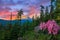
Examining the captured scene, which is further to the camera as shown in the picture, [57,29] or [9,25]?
[9,25]

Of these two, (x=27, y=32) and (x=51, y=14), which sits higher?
(x=51, y=14)

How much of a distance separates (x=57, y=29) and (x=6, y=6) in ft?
3.60

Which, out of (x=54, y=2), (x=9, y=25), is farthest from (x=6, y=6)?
(x=54, y=2)

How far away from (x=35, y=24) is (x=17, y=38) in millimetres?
436

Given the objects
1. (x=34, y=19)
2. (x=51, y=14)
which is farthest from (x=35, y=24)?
(x=51, y=14)

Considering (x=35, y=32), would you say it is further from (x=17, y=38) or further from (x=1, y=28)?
(x=1, y=28)

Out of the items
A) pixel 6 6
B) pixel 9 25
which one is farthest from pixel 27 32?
pixel 6 6

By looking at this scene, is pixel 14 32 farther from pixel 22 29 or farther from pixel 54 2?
pixel 54 2

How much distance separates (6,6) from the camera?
4.12m

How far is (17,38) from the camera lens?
4180mm

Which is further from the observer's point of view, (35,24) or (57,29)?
(35,24)

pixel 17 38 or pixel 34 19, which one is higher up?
pixel 34 19

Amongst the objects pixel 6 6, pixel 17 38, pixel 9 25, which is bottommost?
pixel 17 38

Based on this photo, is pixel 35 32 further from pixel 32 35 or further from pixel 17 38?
pixel 17 38
